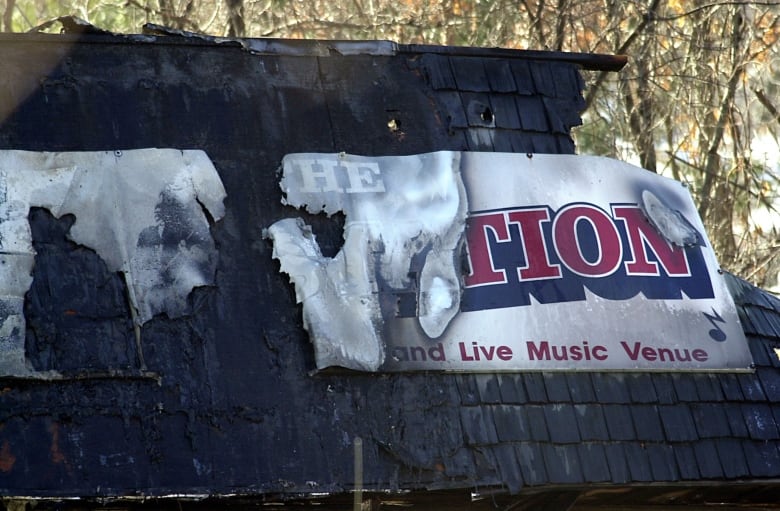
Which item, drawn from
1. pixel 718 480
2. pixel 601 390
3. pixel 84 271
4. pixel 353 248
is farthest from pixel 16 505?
pixel 718 480

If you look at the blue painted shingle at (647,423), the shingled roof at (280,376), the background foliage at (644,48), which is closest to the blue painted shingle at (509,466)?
the shingled roof at (280,376)

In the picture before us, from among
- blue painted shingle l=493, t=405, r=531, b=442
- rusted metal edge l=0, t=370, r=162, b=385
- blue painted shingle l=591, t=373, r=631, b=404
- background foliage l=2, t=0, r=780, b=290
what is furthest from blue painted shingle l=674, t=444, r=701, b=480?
background foliage l=2, t=0, r=780, b=290

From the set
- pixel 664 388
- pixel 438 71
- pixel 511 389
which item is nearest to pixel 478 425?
pixel 511 389

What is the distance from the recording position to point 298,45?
7.75m

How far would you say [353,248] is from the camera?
698 centimetres

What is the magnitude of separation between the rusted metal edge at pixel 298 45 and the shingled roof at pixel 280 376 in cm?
2

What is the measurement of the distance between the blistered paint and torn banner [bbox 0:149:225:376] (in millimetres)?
480

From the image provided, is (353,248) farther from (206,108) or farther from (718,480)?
(718,480)

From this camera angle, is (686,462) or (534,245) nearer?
(686,462)

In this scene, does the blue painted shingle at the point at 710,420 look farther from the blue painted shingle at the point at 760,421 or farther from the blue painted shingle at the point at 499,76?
the blue painted shingle at the point at 499,76

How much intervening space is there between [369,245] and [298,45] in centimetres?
154

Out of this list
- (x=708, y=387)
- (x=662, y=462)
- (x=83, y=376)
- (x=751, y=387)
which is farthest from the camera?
(x=751, y=387)

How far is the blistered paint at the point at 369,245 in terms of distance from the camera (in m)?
6.71

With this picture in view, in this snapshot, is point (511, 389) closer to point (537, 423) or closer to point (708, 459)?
point (537, 423)
